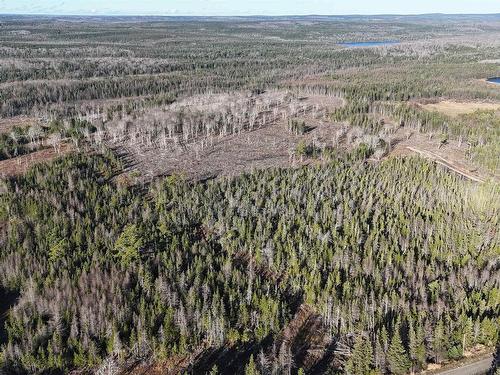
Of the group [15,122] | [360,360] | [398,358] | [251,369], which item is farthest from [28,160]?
[398,358]

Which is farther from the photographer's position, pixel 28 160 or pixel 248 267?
pixel 28 160

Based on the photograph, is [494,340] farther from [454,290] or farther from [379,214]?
[379,214]

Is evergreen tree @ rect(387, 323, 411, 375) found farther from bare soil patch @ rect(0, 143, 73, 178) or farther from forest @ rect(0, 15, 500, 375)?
bare soil patch @ rect(0, 143, 73, 178)

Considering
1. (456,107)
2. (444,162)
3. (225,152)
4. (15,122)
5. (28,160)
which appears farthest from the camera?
(456,107)

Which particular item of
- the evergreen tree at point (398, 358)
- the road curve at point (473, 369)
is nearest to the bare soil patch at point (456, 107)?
the road curve at point (473, 369)

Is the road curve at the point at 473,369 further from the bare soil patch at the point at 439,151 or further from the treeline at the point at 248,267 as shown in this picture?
the bare soil patch at the point at 439,151

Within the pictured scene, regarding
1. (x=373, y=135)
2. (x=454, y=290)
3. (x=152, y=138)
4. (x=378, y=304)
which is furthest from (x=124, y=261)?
(x=373, y=135)

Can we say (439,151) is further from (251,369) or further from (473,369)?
(251,369)
